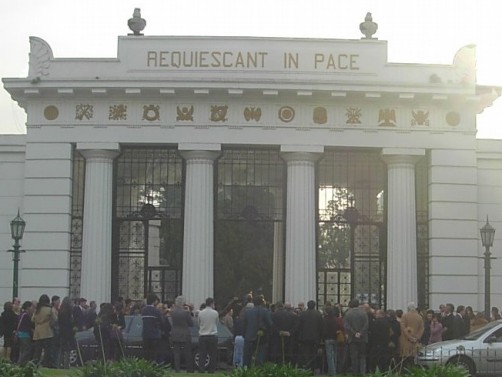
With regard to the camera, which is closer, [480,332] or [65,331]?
[480,332]

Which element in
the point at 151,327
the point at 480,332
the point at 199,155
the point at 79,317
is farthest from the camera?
the point at 199,155

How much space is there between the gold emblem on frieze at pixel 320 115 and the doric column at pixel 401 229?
7.08 ft

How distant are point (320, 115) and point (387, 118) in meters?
2.15

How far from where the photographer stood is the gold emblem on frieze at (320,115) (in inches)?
1303

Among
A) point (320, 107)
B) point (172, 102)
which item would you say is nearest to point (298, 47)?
point (320, 107)

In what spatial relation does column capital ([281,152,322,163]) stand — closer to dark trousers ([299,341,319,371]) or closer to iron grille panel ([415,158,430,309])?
iron grille panel ([415,158,430,309])

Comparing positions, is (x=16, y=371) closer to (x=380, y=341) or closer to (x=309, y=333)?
(x=309, y=333)

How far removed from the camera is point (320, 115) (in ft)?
109

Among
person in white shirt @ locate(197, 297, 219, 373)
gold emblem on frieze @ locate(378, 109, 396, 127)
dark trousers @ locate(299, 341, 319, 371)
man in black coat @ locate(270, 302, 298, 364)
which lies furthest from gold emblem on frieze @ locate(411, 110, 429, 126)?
person in white shirt @ locate(197, 297, 219, 373)

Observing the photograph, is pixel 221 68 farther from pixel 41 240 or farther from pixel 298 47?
pixel 41 240

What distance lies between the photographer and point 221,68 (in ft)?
109

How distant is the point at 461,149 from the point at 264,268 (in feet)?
52.2

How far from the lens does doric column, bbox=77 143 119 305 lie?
3247 centimetres

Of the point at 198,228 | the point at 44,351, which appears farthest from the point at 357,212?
the point at 44,351
